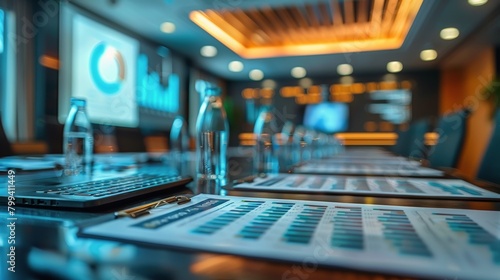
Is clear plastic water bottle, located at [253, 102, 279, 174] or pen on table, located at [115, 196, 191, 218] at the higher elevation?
clear plastic water bottle, located at [253, 102, 279, 174]

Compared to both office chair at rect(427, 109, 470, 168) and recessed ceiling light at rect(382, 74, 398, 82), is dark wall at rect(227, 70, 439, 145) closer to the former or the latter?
recessed ceiling light at rect(382, 74, 398, 82)

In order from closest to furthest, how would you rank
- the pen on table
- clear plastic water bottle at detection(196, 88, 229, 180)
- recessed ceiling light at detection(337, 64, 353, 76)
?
the pen on table, clear plastic water bottle at detection(196, 88, 229, 180), recessed ceiling light at detection(337, 64, 353, 76)

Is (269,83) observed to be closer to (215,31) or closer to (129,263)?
(215,31)

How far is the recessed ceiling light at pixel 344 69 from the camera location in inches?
209

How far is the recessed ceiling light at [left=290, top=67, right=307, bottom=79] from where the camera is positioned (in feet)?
18.1

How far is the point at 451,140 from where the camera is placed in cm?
165

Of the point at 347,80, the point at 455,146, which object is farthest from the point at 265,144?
the point at 347,80

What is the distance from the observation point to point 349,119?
19.5ft

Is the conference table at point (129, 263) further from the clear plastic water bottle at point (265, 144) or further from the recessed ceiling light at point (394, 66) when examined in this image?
the recessed ceiling light at point (394, 66)

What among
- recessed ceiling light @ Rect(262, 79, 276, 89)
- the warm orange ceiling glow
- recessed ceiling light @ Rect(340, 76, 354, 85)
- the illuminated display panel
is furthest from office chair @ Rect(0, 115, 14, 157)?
recessed ceiling light @ Rect(340, 76, 354, 85)

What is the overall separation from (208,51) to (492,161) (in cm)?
394

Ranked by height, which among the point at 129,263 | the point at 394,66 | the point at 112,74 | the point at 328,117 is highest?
the point at 394,66

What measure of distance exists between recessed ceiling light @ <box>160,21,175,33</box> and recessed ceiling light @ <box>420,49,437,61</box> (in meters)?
3.17

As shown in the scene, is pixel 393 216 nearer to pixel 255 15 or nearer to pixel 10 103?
pixel 10 103
